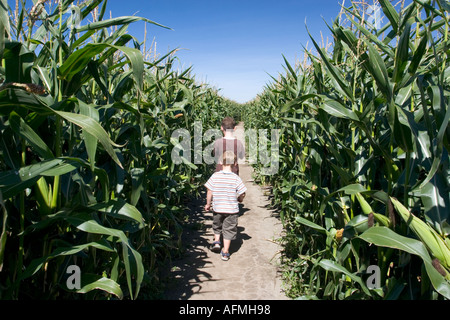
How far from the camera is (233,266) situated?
3787mm

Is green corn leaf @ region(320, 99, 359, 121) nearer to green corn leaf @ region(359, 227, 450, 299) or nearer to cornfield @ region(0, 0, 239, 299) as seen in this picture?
green corn leaf @ region(359, 227, 450, 299)

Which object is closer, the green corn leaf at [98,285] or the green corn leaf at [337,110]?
the green corn leaf at [98,285]

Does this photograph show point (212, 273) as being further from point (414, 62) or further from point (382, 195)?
point (414, 62)

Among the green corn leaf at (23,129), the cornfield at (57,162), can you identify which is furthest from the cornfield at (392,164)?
the green corn leaf at (23,129)

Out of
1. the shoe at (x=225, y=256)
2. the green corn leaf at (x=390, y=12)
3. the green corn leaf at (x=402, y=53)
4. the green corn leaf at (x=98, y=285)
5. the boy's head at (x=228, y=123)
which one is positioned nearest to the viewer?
the green corn leaf at (x=402, y=53)

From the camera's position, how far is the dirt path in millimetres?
3193

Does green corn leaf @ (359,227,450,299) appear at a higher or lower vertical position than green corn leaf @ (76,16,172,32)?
lower

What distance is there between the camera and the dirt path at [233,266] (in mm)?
3193

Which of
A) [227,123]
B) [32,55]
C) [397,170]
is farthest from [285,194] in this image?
[32,55]

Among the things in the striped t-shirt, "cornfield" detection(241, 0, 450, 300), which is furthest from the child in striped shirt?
"cornfield" detection(241, 0, 450, 300)

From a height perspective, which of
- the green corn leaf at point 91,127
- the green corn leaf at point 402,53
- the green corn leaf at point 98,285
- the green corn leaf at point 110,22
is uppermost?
the green corn leaf at point 110,22

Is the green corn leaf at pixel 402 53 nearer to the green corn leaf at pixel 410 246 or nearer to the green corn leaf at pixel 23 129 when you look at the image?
the green corn leaf at pixel 410 246

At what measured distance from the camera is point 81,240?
69.8 inches

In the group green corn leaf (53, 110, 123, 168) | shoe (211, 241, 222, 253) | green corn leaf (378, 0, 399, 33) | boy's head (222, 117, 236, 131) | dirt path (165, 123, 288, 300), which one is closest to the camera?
green corn leaf (53, 110, 123, 168)
